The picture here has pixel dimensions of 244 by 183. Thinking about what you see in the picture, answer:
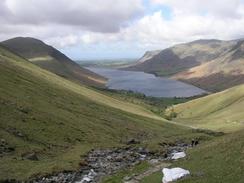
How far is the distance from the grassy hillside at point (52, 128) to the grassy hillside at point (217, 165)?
1793 cm

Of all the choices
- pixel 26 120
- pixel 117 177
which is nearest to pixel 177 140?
pixel 26 120

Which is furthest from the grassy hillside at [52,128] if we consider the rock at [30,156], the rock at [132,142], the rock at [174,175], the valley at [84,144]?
the rock at [174,175]

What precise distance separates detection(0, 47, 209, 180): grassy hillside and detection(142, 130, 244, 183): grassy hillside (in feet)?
58.8

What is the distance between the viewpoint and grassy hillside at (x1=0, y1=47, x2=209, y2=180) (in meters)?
60.4

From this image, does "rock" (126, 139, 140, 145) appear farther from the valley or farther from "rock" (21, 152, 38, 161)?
"rock" (21, 152, 38, 161)

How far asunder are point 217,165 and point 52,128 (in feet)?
147

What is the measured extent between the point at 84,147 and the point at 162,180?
36457 mm

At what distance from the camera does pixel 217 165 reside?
4194 cm

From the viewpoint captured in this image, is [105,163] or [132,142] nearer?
[105,163]

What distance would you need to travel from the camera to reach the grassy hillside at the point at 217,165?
36500 mm

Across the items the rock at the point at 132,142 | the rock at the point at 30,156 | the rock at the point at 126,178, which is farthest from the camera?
the rock at the point at 132,142

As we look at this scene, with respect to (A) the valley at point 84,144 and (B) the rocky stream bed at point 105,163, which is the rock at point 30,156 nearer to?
(A) the valley at point 84,144

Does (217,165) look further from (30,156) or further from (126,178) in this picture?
(30,156)

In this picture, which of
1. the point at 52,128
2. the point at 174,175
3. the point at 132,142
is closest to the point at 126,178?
the point at 174,175
